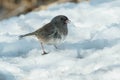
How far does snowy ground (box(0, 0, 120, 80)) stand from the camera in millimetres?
4197

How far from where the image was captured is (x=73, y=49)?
485 centimetres

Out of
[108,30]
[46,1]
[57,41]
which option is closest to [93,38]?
[108,30]

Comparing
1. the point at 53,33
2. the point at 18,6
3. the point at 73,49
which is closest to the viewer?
the point at 53,33

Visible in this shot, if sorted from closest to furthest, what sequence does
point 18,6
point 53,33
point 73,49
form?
point 53,33, point 73,49, point 18,6

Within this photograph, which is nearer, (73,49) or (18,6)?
(73,49)

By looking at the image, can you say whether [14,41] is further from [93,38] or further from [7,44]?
[93,38]

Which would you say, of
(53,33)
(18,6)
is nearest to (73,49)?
(53,33)

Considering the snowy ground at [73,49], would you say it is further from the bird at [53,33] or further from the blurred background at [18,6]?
the blurred background at [18,6]

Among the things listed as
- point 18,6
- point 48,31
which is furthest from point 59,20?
point 18,6

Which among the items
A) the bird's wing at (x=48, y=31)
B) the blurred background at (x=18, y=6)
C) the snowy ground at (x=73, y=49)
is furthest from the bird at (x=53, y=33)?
the blurred background at (x=18, y=6)

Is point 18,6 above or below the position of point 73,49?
above

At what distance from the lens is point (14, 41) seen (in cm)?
528

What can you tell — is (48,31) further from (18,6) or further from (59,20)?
(18,6)

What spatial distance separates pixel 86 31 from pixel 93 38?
30cm
